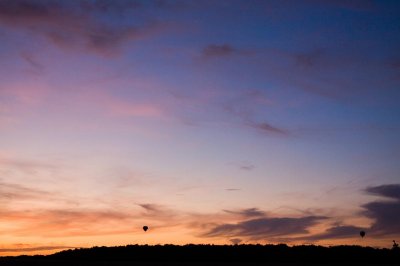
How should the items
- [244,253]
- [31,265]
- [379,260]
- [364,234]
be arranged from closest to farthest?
[31,265]
[379,260]
[244,253]
[364,234]

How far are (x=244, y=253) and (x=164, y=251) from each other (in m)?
9.57

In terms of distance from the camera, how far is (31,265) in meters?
41.4

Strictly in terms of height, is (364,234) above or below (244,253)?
above

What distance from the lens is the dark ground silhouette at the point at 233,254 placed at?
175 ft

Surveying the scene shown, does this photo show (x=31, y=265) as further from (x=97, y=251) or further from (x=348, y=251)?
(x=348, y=251)

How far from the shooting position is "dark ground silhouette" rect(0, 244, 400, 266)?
53.2 meters

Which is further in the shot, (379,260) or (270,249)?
(270,249)

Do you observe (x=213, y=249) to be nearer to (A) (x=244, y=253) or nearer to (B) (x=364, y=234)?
(A) (x=244, y=253)

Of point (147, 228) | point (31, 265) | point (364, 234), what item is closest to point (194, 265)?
point (31, 265)

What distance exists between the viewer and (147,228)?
90.2 metres

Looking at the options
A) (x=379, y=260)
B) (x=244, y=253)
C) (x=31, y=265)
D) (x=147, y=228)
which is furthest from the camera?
(x=147, y=228)

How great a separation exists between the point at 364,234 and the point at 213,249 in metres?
48.9

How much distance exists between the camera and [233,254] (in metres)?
57.4

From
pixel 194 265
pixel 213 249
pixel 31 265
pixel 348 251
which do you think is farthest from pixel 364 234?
pixel 31 265
